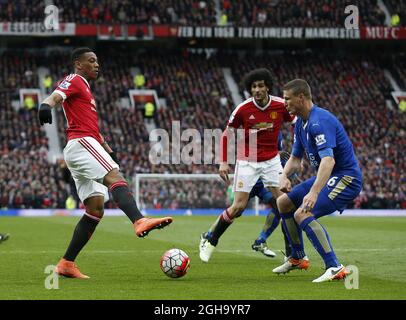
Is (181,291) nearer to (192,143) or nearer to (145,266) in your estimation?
(145,266)

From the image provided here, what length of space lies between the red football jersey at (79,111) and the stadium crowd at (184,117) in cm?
2372

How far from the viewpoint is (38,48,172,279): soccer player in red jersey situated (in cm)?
968

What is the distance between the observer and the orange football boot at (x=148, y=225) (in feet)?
29.1

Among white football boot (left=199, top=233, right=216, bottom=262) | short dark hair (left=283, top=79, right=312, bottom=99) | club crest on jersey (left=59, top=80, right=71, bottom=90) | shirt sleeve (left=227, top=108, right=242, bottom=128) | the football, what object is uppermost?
club crest on jersey (left=59, top=80, right=71, bottom=90)

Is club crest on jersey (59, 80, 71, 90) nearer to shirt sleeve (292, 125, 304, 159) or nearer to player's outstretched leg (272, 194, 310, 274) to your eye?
shirt sleeve (292, 125, 304, 159)

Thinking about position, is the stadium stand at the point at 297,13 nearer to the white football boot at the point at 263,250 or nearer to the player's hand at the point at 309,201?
the white football boot at the point at 263,250

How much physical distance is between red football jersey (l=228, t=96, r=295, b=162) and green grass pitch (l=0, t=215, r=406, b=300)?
5.15 ft

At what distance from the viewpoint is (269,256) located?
1344 cm

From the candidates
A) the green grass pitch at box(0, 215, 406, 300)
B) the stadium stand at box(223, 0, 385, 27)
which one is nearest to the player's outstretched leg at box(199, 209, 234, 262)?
the green grass pitch at box(0, 215, 406, 300)

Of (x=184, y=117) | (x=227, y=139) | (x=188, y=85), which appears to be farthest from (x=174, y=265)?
(x=188, y=85)

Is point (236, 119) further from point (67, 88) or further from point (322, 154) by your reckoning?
point (322, 154)

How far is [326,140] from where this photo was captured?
9.14 meters

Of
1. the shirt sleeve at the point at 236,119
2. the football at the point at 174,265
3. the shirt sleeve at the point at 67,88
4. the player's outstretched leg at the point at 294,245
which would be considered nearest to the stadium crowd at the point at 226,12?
the shirt sleeve at the point at 236,119

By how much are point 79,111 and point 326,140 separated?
9.34 feet
